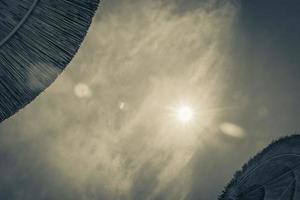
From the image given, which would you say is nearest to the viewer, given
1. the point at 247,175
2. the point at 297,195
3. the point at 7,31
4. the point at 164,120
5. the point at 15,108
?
the point at 7,31

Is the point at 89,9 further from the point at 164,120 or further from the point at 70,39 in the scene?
the point at 164,120

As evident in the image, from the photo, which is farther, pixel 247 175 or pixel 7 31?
pixel 247 175

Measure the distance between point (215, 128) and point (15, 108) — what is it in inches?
857

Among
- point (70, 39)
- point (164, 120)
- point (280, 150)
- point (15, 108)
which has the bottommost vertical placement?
point (15, 108)

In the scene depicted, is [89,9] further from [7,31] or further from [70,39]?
[7,31]

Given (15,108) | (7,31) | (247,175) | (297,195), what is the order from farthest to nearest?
(247,175) < (297,195) < (15,108) < (7,31)

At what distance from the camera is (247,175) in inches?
741

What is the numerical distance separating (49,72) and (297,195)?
39.2 ft

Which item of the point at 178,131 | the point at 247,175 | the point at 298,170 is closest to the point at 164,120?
the point at 178,131

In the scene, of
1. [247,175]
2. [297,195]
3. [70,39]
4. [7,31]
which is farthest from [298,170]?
[7,31]

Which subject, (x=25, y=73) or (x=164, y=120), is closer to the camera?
(x=25, y=73)

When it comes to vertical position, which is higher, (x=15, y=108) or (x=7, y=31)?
(x=7, y=31)

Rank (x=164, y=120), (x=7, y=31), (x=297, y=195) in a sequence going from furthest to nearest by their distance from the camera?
(x=164, y=120), (x=297, y=195), (x=7, y=31)

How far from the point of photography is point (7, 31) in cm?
845
